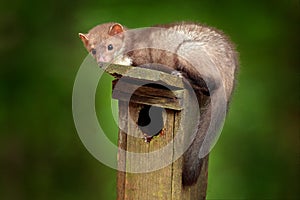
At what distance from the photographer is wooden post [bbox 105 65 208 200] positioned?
3.77 meters

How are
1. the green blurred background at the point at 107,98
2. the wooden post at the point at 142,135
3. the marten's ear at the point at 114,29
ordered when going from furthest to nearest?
the green blurred background at the point at 107,98 → the marten's ear at the point at 114,29 → the wooden post at the point at 142,135

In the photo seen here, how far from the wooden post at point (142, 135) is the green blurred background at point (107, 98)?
1.54 m

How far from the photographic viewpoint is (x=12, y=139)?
21.3 ft

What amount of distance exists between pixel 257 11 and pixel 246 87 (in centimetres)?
53

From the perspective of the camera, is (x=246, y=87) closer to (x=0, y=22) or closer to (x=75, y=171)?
(x=75, y=171)

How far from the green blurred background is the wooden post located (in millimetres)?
1545

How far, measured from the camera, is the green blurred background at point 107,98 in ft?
19.3

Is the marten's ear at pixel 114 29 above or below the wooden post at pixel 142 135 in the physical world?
above

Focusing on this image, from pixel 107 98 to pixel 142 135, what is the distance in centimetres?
172

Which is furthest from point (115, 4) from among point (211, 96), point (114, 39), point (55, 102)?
point (211, 96)

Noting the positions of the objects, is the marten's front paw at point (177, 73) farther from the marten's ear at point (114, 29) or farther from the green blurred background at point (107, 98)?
the green blurred background at point (107, 98)

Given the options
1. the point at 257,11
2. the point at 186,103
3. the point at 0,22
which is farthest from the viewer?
the point at 0,22

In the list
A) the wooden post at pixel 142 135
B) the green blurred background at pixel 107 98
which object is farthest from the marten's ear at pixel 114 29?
the green blurred background at pixel 107 98

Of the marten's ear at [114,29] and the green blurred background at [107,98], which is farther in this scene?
the green blurred background at [107,98]
